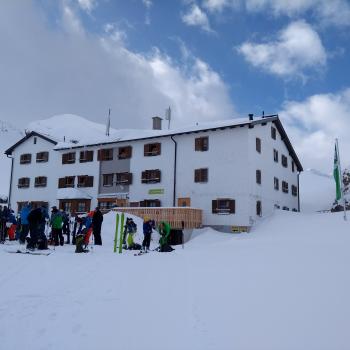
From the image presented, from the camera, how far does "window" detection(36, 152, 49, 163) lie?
1474 inches

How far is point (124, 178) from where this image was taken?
32312 mm

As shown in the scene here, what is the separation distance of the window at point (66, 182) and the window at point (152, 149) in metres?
8.09

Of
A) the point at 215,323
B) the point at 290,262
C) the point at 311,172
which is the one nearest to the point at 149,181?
the point at 290,262

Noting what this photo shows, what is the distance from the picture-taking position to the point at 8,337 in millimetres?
4160

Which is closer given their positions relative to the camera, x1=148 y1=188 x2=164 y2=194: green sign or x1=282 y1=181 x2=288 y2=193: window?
x1=148 y1=188 x2=164 y2=194: green sign

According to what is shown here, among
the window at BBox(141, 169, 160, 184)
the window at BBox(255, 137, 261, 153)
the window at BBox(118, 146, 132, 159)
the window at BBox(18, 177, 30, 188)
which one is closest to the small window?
the window at BBox(255, 137, 261, 153)

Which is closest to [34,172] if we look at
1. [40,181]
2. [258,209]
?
[40,181]

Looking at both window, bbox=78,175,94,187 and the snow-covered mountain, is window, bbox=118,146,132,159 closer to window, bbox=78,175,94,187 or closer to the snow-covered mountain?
window, bbox=78,175,94,187

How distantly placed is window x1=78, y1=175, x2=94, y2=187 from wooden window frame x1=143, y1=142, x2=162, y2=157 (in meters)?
5.88

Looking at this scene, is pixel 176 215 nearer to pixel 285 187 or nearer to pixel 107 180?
pixel 107 180

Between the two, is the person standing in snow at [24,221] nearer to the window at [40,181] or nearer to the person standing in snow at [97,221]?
the person standing in snow at [97,221]

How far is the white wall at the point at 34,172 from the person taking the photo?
36312mm

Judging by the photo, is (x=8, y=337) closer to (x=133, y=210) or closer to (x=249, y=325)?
(x=249, y=325)

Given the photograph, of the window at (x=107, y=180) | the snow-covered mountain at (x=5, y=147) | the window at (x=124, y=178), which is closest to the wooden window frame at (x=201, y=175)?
the window at (x=124, y=178)
